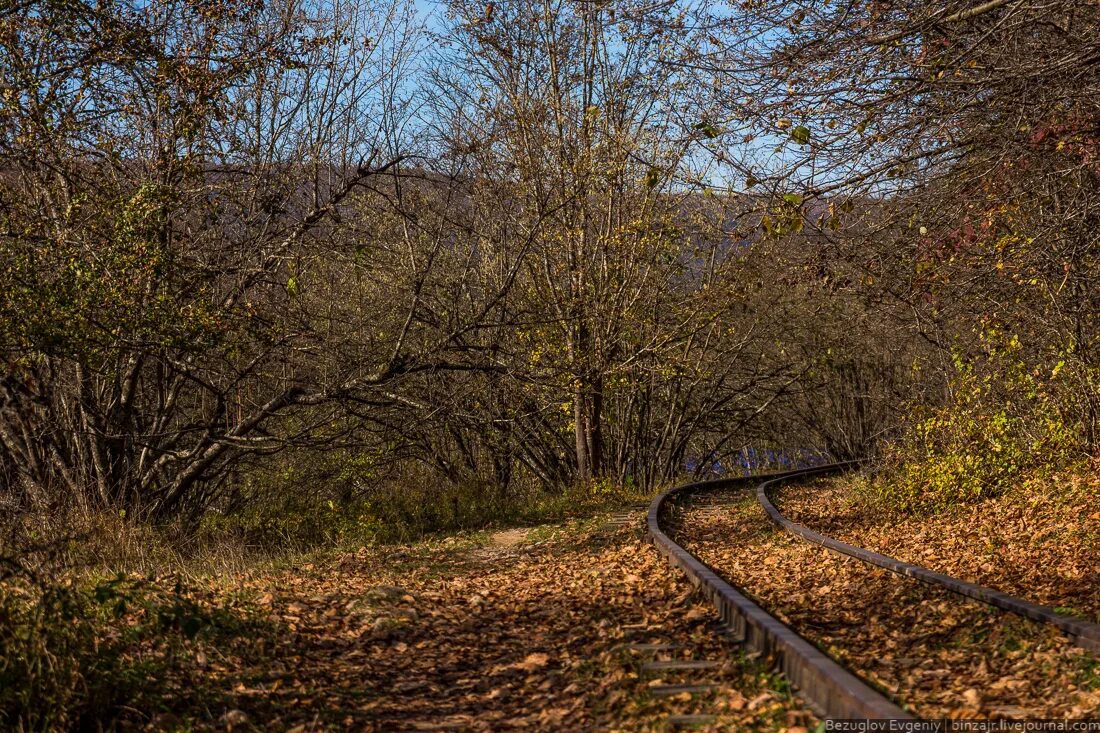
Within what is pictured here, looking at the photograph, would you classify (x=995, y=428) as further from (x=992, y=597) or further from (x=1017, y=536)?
(x=992, y=597)

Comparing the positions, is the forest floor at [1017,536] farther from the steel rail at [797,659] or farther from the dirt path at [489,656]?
the dirt path at [489,656]

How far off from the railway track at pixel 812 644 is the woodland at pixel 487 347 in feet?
0.56

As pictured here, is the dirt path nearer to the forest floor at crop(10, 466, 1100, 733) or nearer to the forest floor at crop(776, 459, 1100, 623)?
the forest floor at crop(10, 466, 1100, 733)

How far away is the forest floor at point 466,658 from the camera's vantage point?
575 centimetres

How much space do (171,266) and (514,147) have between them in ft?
28.0

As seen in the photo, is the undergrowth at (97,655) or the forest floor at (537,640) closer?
the undergrowth at (97,655)

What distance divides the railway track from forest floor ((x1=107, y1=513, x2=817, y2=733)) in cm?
14

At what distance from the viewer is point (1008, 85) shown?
9.44 metres

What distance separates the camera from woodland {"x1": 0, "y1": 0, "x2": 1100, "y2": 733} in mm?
6676

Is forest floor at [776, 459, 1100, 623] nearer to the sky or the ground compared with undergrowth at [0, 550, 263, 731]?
nearer to the ground

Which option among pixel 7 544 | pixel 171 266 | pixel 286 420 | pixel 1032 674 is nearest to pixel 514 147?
pixel 286 420

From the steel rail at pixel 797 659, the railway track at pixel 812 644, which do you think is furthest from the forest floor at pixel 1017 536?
the steel rail at pixel 797 659

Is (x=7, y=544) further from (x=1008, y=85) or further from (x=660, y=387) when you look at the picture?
(x=660, y=387)

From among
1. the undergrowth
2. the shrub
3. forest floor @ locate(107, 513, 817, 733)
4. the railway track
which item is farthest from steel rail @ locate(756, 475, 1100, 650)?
the undergrowth
